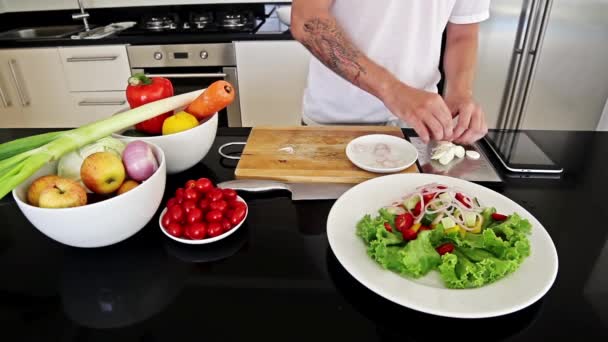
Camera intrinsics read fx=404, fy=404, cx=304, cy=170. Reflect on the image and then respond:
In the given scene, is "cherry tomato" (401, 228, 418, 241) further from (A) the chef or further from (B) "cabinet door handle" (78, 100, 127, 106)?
(B) "cabinet door handle" (78, 100, 127, 106)

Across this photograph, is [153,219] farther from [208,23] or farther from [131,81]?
[208,23]

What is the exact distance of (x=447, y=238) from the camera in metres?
0.60

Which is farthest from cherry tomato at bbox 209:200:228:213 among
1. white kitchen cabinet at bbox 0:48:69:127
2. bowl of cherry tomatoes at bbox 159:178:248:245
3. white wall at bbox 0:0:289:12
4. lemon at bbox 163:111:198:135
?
white wall at bbox 0:0:289:12

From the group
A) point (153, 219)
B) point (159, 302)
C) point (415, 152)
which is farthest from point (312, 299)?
point (415, 152)

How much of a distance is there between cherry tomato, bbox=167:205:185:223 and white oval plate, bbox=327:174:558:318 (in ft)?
0.79

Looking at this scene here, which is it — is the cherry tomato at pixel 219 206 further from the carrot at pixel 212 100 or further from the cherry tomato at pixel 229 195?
the carrot at pixel 212 100

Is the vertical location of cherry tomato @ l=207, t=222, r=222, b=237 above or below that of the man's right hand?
below

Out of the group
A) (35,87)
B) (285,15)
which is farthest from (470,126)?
(35,87)

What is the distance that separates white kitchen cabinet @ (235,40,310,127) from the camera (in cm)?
204

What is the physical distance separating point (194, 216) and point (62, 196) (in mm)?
189

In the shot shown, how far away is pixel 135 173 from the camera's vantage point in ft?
2.20

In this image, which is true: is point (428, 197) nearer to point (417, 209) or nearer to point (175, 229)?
point (417, 209)

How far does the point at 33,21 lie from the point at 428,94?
270 centimetres

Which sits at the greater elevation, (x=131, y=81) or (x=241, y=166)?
(x=131, y=81)
